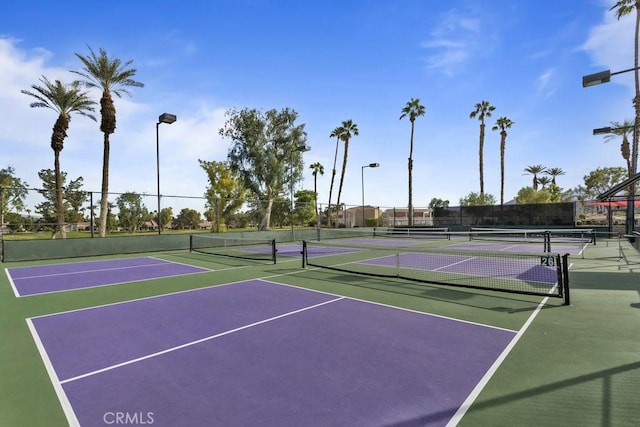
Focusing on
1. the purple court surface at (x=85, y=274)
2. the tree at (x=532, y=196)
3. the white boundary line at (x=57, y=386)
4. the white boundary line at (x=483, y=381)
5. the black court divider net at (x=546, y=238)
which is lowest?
the white boundary line at (x=57, y=386)

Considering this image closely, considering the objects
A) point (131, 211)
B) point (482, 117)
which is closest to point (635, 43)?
point (482, 117)

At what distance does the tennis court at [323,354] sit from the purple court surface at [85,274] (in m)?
0.42

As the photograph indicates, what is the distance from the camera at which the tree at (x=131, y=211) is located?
62.0 feet

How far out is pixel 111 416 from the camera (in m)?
3.26

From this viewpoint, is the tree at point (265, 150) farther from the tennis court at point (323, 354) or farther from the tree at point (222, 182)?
the tennis court at point (323, 354)

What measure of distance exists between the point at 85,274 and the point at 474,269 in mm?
13271

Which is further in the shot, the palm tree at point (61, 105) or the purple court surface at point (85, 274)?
the palm tree at point (61, 105)

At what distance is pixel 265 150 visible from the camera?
3669 centimetres

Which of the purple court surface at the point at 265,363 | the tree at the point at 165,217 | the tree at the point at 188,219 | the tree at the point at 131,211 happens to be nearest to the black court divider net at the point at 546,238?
the purple court surface at the point at 265,363

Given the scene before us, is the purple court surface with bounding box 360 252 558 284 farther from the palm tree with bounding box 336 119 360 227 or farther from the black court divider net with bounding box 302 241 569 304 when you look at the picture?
the palm tree with bounding box 336 119 360 227

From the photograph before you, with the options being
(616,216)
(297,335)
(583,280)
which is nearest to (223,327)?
(297,335)

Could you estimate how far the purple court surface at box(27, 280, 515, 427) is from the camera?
330cm

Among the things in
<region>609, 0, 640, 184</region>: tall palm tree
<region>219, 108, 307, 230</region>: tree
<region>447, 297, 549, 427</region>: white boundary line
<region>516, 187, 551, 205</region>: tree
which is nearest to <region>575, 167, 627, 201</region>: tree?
<region>516, 187, 551, 205</region>: tree

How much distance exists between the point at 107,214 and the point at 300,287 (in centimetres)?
1752
